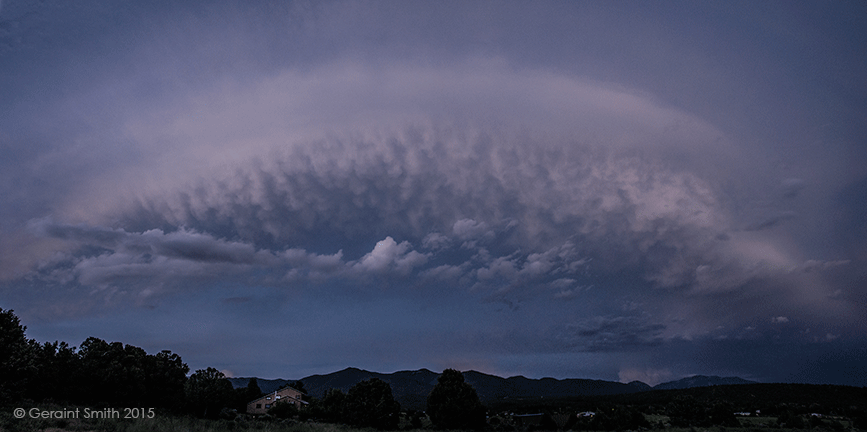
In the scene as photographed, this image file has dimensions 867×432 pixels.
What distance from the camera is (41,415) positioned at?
31.6 metres

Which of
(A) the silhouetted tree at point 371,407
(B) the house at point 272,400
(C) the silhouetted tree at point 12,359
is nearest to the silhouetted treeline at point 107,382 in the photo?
(C) the silhouetted tree at point 12,359

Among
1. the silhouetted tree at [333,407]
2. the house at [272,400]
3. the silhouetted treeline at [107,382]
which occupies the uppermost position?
the silhouetted treeline at [107,382]

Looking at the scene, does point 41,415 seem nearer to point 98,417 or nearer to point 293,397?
point 98,417

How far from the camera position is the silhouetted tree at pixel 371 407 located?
6166 centimetres

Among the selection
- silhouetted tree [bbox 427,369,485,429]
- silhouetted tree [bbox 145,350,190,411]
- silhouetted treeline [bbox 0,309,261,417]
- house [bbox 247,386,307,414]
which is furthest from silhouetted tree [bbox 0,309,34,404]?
house [bbox 247,386,307,414]

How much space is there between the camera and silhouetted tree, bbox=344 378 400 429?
61656 mm

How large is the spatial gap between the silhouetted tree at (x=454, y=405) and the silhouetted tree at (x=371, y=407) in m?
5.74

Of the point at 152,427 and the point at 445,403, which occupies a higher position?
the point at 152,427

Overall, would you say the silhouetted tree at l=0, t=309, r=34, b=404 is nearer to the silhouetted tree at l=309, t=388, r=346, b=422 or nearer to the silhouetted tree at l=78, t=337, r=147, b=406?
the silhouetted tree at l=78, t=337, r=147, b=406

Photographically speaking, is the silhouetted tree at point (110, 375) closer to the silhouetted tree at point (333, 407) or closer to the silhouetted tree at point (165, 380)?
the silhouetted tree at point (165, 380)

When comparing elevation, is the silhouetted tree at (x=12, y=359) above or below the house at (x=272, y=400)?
above

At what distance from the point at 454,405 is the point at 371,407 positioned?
11467 mm

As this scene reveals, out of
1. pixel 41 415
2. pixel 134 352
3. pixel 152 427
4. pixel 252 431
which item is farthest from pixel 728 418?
pixel 134 352

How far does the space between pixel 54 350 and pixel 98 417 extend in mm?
46879
